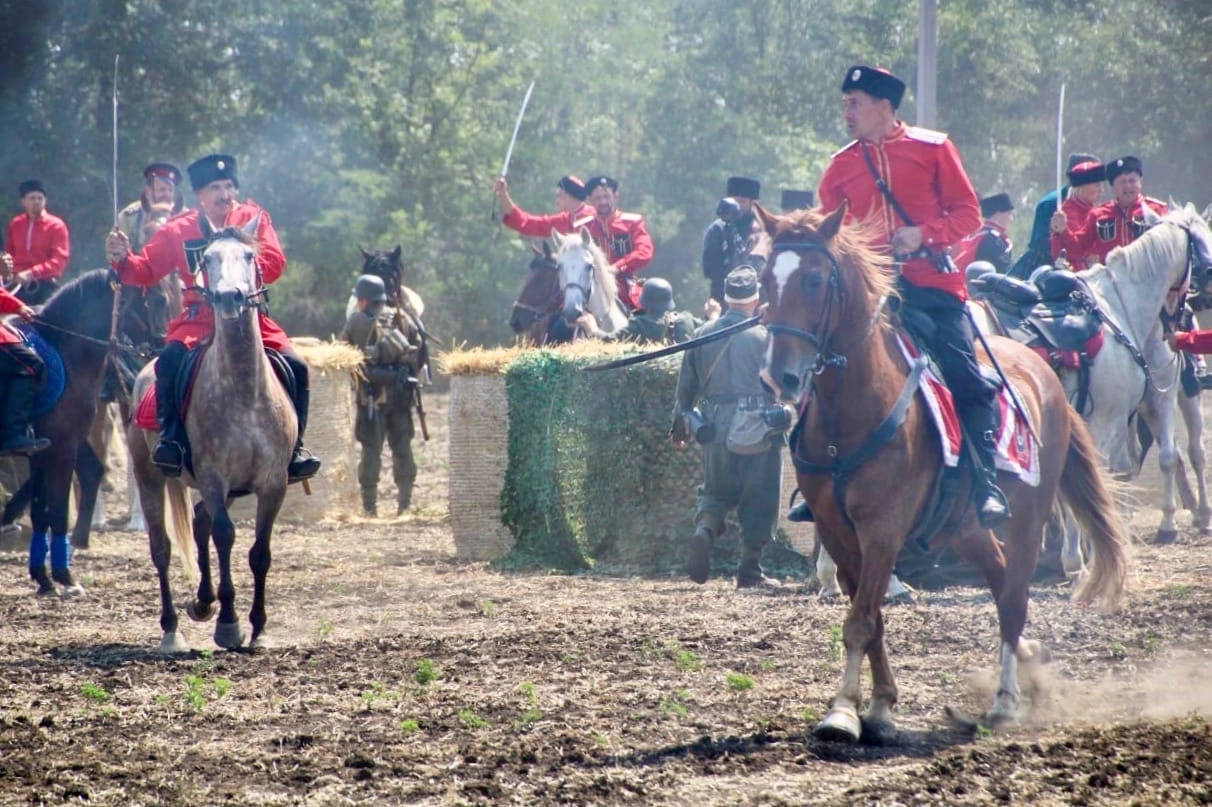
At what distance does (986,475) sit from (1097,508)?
1.29 m

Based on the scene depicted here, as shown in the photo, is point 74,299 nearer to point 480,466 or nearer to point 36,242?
point 480,466

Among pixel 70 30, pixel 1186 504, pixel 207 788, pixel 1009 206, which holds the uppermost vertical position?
pixel 70 30

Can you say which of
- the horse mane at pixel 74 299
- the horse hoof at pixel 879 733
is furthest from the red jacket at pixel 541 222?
the horse hoof at pixel 879 733

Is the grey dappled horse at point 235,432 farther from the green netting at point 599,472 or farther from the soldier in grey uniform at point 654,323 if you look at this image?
the soldier in grey uniform at point 654,323

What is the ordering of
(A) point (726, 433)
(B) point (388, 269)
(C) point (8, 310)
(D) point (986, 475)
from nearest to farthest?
(D) point (986, 475) < (A) point (726, 433) < (C) point (8, 310) < (B) point (388, 269)

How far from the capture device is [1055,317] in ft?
34.7

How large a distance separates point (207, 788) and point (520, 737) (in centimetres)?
128

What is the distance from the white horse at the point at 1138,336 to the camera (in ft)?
36.2

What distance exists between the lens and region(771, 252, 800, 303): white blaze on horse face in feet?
20.1

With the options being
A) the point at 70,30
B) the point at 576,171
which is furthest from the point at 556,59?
the point at 70,30

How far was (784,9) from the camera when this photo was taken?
30.4 m

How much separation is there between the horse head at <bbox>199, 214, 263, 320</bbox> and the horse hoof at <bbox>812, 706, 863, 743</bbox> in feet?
13.1

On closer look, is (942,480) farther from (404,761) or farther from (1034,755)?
(404,761)

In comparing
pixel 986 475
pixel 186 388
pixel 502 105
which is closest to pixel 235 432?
pixel 186 388
